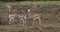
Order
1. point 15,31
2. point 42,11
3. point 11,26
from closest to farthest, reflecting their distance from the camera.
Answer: point 15,31 < point 11,26 < point 42,11

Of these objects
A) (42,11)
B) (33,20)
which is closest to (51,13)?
(42,11)

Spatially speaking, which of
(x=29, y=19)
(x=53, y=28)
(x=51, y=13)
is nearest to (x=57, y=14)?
(x=51, y=13)

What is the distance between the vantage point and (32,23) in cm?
2003

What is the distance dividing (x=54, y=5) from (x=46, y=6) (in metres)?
1.03

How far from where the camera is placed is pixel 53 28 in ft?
61.1

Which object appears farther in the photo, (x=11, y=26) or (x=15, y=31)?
(x=11, y=26)

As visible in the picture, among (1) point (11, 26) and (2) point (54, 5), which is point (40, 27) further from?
(2) point (54, 5)

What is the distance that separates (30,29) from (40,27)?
88cm

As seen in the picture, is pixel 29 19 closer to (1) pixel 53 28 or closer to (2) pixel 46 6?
(1) pixel 53 28

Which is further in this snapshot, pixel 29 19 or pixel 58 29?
pixel 29 19

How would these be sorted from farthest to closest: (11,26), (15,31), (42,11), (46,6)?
1. (46,6)
2. (42,11)
3. (11,26)
4. (15,31)

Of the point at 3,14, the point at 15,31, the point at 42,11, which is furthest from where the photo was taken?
the point at 42,11

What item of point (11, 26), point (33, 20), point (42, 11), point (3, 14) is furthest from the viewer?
point (42, 11)

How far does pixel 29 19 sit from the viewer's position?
21.1 metres
